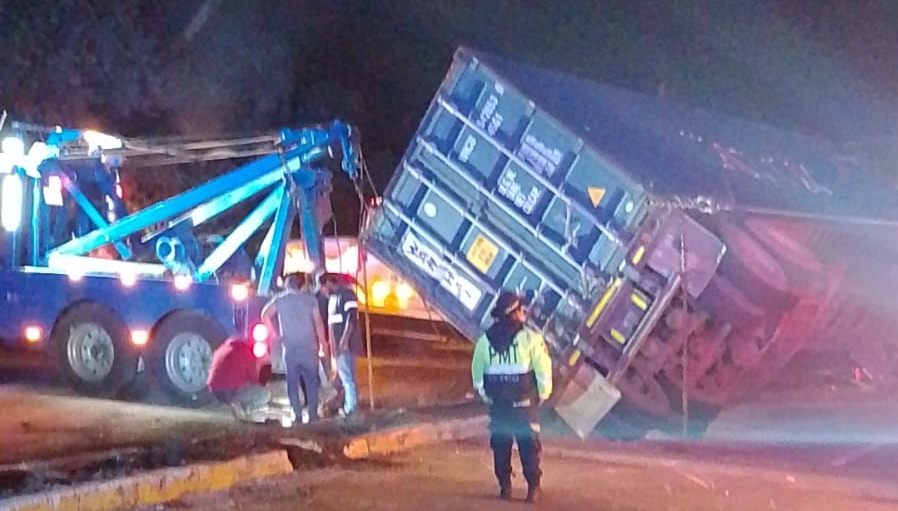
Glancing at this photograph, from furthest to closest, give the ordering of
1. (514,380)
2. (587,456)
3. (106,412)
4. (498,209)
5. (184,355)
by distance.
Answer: (184,355), (106,412), (498,209), (587,456), (514,380)

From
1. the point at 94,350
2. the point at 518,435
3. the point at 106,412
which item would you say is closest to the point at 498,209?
the point at 518,435

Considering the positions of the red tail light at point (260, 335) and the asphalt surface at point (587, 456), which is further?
the red tail light at point (260, 335)

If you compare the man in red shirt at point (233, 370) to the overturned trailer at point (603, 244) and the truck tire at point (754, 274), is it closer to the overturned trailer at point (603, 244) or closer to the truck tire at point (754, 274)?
the overturned trailer at point (603, 244)

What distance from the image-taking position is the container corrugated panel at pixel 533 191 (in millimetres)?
11164

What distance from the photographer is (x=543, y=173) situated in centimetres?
1140

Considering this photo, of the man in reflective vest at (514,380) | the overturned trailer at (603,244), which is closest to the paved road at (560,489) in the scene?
the man in reflective vest at (514,380)

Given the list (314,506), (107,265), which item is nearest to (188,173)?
(107,265)

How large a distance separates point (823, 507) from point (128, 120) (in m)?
15.9

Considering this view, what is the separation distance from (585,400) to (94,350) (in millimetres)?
5386

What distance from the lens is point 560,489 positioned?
933 cm

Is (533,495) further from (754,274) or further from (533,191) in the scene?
(754,274)

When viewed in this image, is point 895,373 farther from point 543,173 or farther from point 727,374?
point 543,173

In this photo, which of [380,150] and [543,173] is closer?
[543,173]

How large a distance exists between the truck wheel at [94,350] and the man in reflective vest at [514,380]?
18.5 ft
